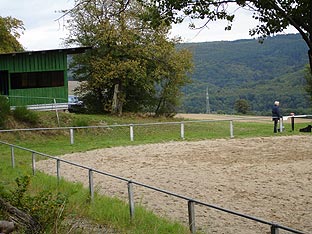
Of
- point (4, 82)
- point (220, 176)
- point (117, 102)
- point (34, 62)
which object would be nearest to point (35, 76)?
point (34, 62)

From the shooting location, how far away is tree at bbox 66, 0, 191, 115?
1476 inches

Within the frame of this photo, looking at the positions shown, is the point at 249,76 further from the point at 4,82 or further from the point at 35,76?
the point at 4,82

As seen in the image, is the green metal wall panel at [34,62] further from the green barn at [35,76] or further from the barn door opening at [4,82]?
the barn door opening at [4,82]

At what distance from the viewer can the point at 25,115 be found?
1083 inches

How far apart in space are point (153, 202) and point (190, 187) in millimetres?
1948

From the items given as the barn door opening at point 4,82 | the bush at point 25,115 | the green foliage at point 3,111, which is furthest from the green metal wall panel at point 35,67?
the green foliage at point 3,111

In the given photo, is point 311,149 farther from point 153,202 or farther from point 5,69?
point 5,69

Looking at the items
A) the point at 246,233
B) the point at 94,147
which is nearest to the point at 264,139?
the point at 94,147

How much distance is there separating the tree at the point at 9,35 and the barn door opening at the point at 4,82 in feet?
39.4

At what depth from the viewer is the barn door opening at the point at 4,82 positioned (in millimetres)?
32562

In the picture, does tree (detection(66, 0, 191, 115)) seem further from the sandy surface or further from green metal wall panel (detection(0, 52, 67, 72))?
the sandy surface

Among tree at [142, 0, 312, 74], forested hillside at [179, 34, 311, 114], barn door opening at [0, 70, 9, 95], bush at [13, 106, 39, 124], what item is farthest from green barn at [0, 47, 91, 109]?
forested hillside at [179, 34, 311, 114]

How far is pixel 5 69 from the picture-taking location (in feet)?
106

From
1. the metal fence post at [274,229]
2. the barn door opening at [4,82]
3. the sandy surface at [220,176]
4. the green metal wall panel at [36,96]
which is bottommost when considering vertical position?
the sandy surface at [220,176]
